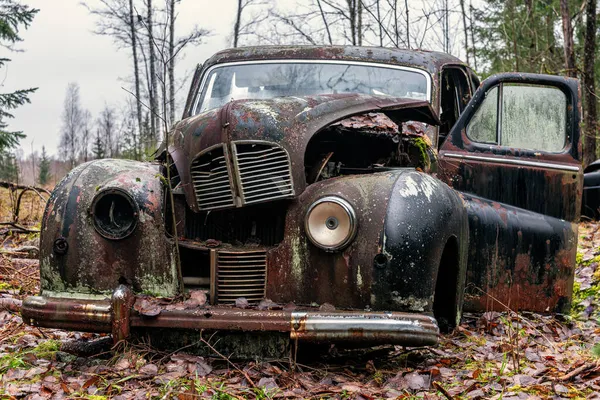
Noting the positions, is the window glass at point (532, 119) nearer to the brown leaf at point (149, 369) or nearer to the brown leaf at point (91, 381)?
the brown leaf at point (149, 369)

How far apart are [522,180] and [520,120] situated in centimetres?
44

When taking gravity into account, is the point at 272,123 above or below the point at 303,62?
below

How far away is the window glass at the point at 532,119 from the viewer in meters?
4.62

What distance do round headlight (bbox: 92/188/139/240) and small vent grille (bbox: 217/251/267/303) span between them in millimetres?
543

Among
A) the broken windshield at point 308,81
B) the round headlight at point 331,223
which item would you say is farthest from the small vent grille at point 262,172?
the broken windshield at point 308,81

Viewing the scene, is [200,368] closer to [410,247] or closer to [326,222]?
[326,222]

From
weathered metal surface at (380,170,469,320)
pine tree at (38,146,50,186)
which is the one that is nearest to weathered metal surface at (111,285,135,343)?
weathered metal surface at (380,170,469,320)

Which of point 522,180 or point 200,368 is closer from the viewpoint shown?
point 200,368

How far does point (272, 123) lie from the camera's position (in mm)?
3541

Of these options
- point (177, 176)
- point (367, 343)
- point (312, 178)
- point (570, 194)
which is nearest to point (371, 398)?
point (367, 343)

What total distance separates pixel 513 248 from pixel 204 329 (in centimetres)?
232

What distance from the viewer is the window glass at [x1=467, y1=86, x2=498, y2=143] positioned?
4.61 meters

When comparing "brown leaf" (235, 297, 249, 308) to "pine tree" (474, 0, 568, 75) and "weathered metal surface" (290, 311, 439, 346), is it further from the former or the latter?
"pine tree" (474, 0, 568, 75)

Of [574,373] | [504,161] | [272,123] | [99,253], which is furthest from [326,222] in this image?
[504,161]
